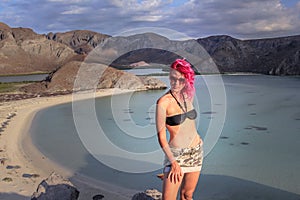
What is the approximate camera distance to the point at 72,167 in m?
12.0

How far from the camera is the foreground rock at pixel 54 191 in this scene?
22.8 feet

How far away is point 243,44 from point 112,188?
157m

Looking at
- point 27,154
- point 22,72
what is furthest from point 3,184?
point 22,72

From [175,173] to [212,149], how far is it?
1004cm

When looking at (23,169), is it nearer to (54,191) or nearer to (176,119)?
(54,191)

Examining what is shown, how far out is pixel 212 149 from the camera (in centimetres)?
1395

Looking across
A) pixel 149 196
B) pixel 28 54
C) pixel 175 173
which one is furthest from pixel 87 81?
pixel 28 54

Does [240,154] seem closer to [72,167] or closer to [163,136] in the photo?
[72,167]

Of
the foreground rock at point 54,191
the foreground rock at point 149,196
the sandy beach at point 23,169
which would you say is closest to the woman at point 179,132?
the foreground rock at point 149,196

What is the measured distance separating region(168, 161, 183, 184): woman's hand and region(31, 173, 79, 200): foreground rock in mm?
3626

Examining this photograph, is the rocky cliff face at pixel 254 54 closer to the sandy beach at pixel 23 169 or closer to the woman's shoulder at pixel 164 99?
the sandy beach at pixel 23 169

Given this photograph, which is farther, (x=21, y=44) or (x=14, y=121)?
(x=21, y=44)

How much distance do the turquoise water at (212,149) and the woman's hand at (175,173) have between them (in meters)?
5.07

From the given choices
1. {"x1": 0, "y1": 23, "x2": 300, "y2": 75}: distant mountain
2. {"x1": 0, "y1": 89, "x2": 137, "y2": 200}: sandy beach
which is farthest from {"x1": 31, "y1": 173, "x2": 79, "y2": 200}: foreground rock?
{"x1": 0, "y1": 23, "x2": 300, "y2": 75}: distant mountain
